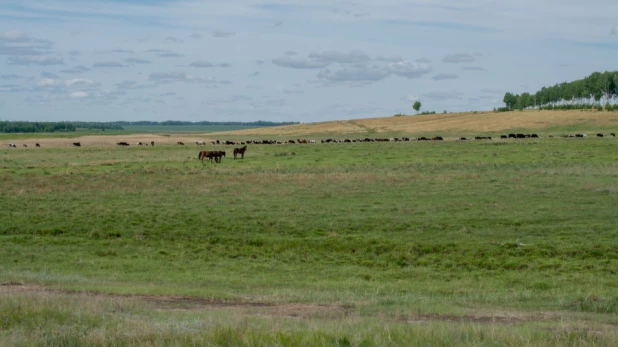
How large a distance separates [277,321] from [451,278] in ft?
26.8

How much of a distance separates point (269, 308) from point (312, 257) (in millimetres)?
7986

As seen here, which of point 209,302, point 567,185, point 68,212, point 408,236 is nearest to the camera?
point 209,302

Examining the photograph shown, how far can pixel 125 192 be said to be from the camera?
110 ft

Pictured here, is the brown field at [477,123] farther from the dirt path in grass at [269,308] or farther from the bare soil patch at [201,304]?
the bare soil patch at [201,304]

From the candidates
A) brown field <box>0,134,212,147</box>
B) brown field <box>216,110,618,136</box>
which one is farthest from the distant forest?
brown field <box>0,134,212,147</box>

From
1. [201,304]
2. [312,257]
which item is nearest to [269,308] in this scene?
[201,304]

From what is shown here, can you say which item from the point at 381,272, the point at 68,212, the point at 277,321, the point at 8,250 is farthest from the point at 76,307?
the point at 68,212

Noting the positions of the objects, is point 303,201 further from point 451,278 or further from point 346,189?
point 451,278

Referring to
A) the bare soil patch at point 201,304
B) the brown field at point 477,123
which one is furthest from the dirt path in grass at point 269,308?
the brown field at point 477,123

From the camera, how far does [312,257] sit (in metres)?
19.5

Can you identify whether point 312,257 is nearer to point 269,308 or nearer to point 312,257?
point 312,257

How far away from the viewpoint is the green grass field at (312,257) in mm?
8742

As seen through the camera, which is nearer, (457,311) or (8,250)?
(457,311)

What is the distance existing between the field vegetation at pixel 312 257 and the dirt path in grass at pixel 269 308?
50 mm
